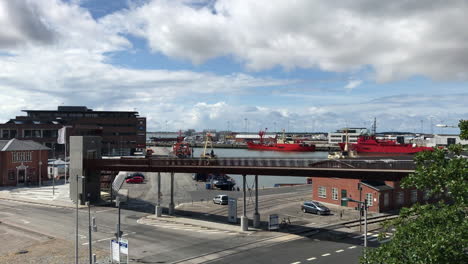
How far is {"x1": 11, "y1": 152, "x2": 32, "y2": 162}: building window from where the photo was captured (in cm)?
7294

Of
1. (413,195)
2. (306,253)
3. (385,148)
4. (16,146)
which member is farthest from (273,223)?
(385,148)

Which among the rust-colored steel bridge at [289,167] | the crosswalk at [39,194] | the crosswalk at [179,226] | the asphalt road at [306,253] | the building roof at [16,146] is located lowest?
the crosswalk at [179,226]

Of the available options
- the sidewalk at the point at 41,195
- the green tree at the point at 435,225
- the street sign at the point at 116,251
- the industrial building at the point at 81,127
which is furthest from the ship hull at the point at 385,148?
the green tree at the point at 435,225

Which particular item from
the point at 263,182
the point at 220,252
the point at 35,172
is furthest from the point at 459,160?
the point at 263,182

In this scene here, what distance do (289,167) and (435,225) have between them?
25.2 meters

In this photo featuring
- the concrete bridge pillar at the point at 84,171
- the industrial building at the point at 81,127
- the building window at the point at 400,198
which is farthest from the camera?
the industrial building at the point at 81,127

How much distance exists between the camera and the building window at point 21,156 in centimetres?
7294

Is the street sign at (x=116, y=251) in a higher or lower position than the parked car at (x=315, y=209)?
higher

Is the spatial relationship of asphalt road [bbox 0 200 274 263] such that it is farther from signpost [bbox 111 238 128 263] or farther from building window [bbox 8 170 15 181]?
building window [bbox 8 170 15 181]

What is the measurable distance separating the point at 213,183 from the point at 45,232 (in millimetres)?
39719

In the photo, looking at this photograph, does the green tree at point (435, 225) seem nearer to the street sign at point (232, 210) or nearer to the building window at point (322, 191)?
the street sign at point (232, 210)

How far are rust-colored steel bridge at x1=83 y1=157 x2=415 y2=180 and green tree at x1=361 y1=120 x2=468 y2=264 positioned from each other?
20043 mm

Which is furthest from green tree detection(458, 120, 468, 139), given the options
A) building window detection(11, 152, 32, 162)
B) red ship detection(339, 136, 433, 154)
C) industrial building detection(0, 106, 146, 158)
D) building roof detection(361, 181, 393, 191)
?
red ship detection(339, 136, 433, 154)

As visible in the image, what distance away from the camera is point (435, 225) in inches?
508
